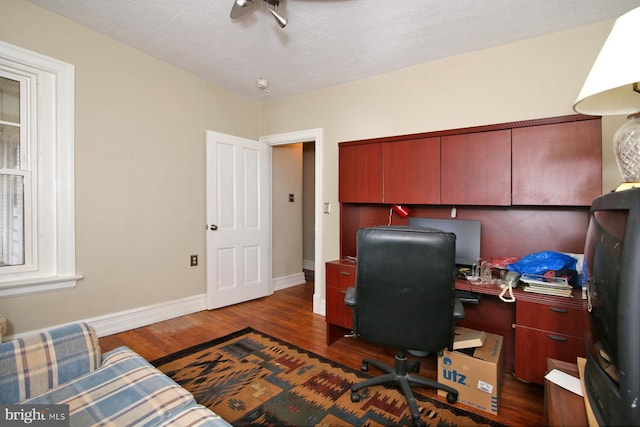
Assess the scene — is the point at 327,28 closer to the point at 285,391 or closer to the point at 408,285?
the point at 408,285

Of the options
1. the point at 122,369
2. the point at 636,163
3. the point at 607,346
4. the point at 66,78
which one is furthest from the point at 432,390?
the point at 66,78

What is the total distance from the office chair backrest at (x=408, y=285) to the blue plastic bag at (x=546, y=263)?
84 cm

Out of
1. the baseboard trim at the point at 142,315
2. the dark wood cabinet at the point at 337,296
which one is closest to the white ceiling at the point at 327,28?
the dark wood cabinet at the point at 337,296

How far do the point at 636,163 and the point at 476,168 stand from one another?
134cm

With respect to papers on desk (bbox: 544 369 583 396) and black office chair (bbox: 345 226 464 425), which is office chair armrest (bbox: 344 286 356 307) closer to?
black office chair (bbox: 345 226 464 425)

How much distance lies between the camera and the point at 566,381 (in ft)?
3.50

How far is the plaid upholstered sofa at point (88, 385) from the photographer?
3.93 feet

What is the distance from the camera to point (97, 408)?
122 centimetres

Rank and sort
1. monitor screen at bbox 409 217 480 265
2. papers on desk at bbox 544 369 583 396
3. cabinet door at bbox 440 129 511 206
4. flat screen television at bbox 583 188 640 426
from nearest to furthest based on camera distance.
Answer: flat screen television at bbox 583 188 640 426, papers on desk at bbox 544 369 583 396, cabinet door at bbox 440 129 511 206, monitor screen at bbox 409 217 480 265

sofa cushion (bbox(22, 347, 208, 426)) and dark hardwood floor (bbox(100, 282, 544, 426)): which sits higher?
sofa cushion (bbox(22, 347, 208, 426))

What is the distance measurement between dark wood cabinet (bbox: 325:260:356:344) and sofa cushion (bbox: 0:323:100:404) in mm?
1712

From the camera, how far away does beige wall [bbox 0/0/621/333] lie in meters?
2.38

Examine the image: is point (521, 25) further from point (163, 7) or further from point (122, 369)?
point (122, 369)

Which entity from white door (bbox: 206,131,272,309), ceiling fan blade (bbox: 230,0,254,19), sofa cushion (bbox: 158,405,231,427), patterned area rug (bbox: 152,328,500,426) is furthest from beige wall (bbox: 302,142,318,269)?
sofa cushion (bbox: 158,405,231,427)
